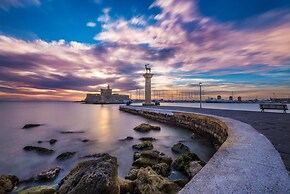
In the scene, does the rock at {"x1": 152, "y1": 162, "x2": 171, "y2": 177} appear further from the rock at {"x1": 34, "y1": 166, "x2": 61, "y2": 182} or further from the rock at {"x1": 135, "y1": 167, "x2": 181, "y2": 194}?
the rock at {"x1": 34, "y1": 166, "x2": 61, "y2": 182}

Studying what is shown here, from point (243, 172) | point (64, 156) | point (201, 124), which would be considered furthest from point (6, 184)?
point (201, 124)

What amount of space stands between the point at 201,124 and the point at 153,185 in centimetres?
858

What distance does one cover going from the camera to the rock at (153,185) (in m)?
4.04

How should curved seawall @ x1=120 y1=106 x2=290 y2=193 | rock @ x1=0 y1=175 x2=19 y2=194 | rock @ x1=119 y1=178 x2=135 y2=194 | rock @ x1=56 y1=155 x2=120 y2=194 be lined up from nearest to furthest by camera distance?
curved seawall @ x1=120 y1=106 x2=290 y2=193 < rock @ x1=56 y1=155 x2=120 y2=194 < rock @ x1=119 y1=178 x2=135 y2=194 < rock @ x1=0 y1=175 x2=19 y2=194

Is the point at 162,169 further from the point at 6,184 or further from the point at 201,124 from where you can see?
the point at 201,124

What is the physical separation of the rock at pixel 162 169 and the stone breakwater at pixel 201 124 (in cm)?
251

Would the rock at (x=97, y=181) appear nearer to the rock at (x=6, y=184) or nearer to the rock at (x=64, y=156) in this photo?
the rock at (x=6, y=184)

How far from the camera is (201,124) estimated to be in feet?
39.1

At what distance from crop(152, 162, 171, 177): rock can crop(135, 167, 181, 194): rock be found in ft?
3.53

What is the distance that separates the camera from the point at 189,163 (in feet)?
19.0

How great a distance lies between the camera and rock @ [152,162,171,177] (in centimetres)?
546

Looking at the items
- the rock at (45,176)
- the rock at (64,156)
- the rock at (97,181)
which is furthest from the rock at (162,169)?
the rock at (64,156)

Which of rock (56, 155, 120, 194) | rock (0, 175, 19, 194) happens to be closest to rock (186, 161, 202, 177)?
rock (56, 155, 120, 194)

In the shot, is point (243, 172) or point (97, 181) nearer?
point (243, 172)
